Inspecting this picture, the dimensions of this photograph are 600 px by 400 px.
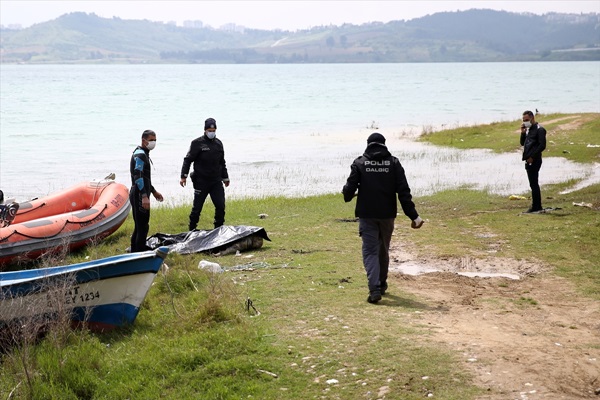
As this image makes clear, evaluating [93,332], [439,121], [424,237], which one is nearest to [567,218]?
[424,237]

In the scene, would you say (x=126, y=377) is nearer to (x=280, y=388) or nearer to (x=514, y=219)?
(x=280, y=388)

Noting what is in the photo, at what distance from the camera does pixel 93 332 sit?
8633 millimetres

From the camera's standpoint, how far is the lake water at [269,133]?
23.1m

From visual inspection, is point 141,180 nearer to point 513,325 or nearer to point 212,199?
point 212,199

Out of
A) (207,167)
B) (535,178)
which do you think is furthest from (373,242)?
(535,178)

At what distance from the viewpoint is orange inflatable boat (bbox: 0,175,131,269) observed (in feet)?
38.8

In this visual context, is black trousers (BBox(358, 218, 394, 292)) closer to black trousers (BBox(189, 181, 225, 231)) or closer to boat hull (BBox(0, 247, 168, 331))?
boat hull (BBox(0, 247, 168, 331))

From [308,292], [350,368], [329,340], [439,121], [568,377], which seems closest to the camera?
[568,377]

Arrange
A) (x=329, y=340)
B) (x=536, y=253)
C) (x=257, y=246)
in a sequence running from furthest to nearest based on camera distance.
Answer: (x=257, y=246) < (x=536, y=253) < (x=329, y=340)

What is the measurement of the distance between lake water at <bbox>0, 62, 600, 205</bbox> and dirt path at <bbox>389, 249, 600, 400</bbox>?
9.12m

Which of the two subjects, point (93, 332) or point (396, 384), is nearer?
point (396, 384)

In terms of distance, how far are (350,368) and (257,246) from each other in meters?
5.43

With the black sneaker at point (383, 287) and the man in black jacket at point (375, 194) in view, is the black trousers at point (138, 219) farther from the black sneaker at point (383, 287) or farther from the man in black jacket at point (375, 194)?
the black sneaker at point (383, 287)

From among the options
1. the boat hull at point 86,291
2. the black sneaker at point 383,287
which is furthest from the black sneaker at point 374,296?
the boat hull at point 86,291
